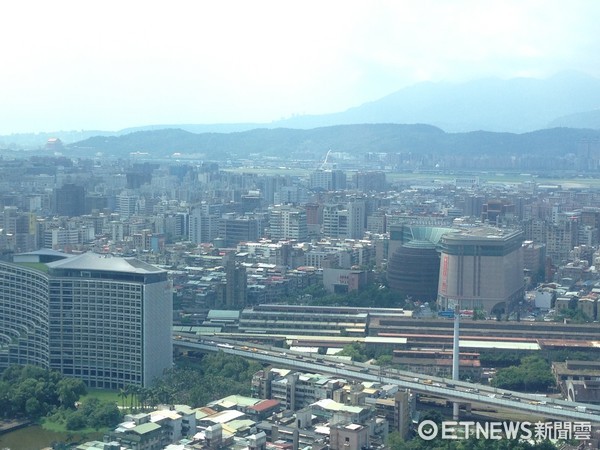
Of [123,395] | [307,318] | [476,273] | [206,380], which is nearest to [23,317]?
[123,395]

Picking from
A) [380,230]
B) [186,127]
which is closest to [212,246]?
[380,230]

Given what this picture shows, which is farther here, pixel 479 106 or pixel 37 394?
pixel 479 106

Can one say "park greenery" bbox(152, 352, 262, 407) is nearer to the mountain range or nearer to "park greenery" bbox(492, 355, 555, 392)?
"park greenery" bbox(492, 355, 555, 392)

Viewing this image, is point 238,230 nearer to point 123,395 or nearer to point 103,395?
point 103,395

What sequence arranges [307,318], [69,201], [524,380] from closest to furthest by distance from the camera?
[524,380] → [307,318] → [69,201]

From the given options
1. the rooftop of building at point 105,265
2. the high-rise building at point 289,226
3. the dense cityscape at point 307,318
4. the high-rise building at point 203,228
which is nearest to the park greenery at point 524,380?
the dense cityscape at point 307,318

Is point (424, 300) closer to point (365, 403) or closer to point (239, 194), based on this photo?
point (365, 403)
